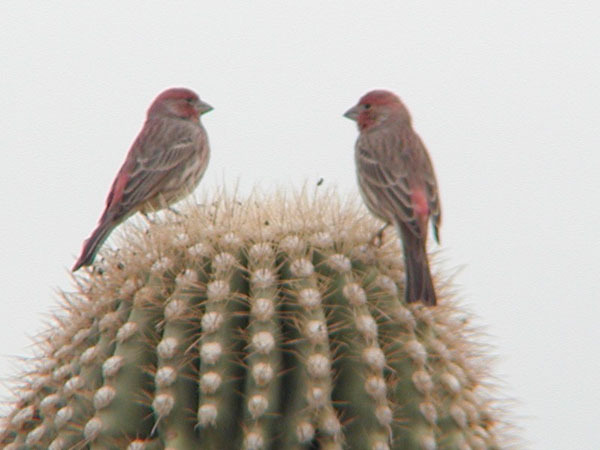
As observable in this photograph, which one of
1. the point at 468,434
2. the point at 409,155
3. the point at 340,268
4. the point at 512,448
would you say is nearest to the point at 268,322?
the point at 340,268

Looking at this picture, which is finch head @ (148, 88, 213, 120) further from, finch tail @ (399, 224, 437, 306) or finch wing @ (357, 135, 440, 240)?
finch tail @ (399, 224, 437, 306)

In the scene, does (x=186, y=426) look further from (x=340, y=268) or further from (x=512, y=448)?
(x=512, y=448)

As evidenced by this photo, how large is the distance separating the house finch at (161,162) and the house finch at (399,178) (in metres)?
1.05

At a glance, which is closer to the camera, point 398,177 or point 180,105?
point 398,177

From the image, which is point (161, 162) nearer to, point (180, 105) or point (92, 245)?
point (180, 105)

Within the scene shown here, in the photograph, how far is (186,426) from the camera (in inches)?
116

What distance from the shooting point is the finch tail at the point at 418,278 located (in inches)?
129

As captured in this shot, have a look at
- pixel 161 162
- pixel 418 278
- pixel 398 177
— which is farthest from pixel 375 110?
pixel 418 278

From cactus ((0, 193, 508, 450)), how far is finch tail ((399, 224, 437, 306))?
0.19 feet

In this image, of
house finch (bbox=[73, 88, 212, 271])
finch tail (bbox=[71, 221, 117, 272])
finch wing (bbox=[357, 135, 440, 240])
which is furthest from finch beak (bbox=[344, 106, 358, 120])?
finch tail (bbox=[71, 221, 117, 272])

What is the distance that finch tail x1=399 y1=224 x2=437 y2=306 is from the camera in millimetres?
3275

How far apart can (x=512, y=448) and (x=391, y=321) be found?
0.88 meters

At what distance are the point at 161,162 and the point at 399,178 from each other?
1.69m

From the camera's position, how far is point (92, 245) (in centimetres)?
440
